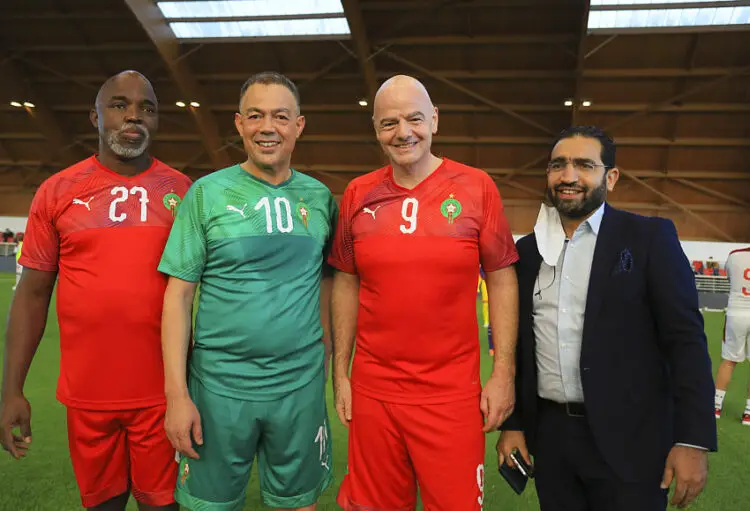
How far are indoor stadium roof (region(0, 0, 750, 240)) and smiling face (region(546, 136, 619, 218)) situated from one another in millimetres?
11529

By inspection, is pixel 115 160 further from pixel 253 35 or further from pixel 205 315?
pixel 253 35

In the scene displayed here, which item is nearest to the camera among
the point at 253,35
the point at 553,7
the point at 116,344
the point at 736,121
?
the point at 116,344

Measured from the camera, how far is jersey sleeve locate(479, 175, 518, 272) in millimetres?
2057

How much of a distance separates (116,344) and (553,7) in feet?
42.9

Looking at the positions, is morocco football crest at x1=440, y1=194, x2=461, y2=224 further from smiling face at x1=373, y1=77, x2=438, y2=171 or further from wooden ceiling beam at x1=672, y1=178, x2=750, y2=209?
wooden ceiling beam at x1=672, y1=178, x2=750, y2=209

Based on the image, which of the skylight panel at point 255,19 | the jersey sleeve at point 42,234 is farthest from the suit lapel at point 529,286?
the skylight panel at point 255,19

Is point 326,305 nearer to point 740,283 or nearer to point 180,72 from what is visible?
point 740,283

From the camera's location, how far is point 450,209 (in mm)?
2061

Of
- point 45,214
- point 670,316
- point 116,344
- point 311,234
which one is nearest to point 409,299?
point 311,234

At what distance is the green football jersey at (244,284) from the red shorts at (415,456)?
347mm

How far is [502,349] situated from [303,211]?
98 cm

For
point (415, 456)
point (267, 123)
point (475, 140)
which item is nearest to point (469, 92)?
point (475, 140)

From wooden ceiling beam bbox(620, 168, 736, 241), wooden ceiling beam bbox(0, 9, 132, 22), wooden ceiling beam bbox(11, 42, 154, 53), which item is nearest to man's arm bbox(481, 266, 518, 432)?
wooden ceiling beam bbox(0, 9, 132, 22)

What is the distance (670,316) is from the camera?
180 cm
